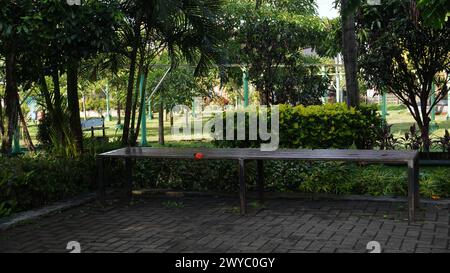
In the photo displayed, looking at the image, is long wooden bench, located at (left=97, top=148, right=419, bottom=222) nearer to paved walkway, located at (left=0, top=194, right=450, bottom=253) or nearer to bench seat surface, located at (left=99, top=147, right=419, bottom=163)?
bench seat surface, located at (left=99, top=147, right=419, bottom=163)

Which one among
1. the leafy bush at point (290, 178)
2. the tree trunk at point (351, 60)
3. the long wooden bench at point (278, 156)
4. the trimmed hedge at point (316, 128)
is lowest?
the leafy bush at point (290, 178)

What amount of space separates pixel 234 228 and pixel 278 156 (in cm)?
95

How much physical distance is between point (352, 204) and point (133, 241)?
2715 mm

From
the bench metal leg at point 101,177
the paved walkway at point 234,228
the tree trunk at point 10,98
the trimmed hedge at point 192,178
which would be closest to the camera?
the paved walkway at point 234,228

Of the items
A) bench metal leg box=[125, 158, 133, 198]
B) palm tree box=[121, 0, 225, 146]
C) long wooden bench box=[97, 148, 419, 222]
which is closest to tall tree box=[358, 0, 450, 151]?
palm tree box=[121, 0, 225, 146]

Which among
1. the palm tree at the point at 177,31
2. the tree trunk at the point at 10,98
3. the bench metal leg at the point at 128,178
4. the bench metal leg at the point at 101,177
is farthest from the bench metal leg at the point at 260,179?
the tree trunk at the point at 10,98

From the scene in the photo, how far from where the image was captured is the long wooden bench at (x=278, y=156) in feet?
17.8

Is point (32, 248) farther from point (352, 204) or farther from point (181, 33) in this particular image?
point (181, 33)

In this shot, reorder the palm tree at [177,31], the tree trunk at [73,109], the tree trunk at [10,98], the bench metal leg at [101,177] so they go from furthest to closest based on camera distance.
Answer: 1. the tree trunk at [73,109]
2. the palm tree at [177,31]
3. the tree trunk at [10,98]
4. the bench metal leg at [101,177]

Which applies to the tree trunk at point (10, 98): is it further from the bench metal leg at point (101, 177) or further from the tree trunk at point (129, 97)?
the tree trunk at point (129, 97)

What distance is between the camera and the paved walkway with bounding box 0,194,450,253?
4.74 m

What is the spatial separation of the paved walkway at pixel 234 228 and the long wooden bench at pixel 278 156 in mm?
275

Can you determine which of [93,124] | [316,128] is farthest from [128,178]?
[93,124]
